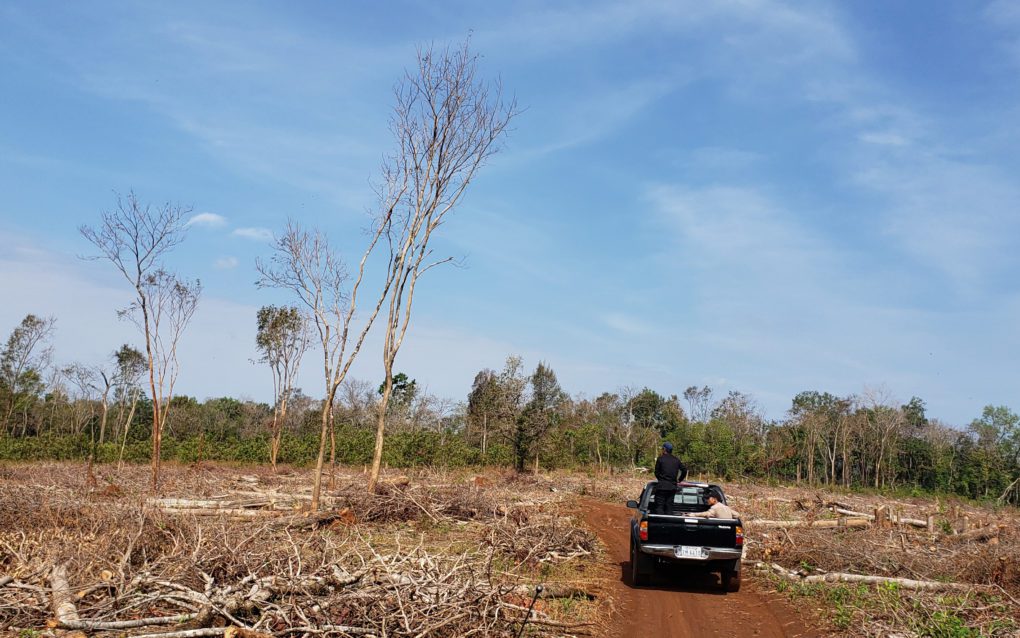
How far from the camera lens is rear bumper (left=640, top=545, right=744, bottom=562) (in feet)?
35.2

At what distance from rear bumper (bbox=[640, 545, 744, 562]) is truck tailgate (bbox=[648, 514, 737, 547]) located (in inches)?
2.4

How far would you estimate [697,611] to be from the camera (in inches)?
393

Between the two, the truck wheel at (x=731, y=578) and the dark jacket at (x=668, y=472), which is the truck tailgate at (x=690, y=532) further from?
the dark jacket at (x=668, y=472)

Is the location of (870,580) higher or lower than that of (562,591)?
higher

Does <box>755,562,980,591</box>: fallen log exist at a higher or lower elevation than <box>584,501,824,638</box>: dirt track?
higher

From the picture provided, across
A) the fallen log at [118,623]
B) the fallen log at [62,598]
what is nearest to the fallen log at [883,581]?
the fallen log at [118,623]

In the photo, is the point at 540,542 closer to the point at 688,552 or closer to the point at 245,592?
the point at 688,552

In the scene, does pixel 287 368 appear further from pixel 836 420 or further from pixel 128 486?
pixel 836 420

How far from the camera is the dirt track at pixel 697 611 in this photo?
9.05 m

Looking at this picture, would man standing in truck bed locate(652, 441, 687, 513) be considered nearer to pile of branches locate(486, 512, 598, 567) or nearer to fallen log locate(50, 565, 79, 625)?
pile of branches locate(486, 512, 598, 567)

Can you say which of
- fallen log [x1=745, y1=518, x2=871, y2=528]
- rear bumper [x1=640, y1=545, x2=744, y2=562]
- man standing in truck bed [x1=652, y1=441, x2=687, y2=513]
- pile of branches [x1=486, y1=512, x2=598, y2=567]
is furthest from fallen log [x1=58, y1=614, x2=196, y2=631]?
fallen log [x1=745, y1=518, x2=871, y2=528]

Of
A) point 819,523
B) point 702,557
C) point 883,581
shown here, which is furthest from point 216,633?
point 819,523

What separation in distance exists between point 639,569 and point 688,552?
0.99m

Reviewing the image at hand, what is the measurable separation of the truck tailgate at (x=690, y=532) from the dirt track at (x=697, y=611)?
86 cm
